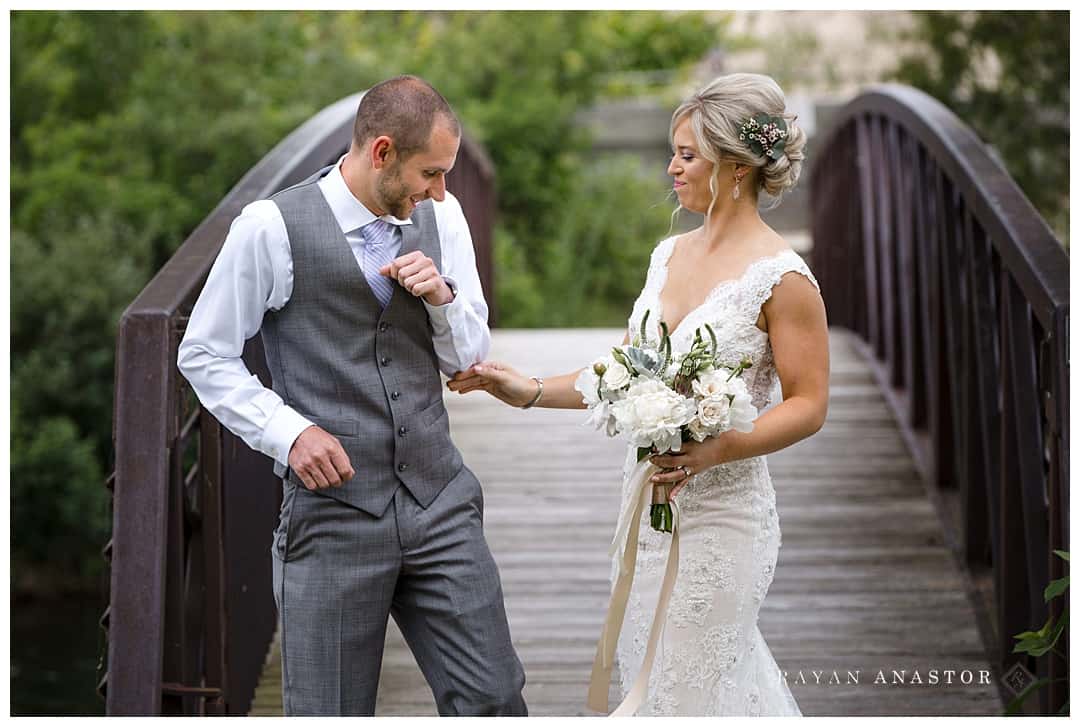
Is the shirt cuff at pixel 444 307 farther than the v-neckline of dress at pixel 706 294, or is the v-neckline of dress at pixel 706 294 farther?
the v-neckline of dress at pixel 706 294

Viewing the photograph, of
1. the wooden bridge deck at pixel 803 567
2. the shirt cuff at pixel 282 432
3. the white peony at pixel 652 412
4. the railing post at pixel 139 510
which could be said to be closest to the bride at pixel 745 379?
the white peony at pixel 652 412

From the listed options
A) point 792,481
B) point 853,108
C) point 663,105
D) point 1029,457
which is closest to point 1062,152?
point 663,105

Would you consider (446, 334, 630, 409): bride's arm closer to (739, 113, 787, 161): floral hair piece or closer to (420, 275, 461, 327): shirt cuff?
(420, 275, 461, 327): shirt cuff

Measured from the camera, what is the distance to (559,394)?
8.82 feet

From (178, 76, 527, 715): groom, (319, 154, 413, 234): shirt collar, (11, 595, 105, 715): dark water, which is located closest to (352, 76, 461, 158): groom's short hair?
(178, 76, 527, 715): groom

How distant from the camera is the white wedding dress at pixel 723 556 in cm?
253

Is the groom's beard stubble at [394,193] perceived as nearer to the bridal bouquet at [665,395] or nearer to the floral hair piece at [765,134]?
the bridal bouquet at [665,395]

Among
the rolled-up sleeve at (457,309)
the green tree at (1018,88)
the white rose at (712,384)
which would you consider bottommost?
the white rose at (712,384)

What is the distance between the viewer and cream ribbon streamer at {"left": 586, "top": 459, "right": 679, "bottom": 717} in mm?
2557

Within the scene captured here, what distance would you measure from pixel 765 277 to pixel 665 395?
1.11 feet

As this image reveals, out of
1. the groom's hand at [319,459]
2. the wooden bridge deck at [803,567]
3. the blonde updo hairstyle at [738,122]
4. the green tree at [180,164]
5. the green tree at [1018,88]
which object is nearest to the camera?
the groom's hand at [319,459]

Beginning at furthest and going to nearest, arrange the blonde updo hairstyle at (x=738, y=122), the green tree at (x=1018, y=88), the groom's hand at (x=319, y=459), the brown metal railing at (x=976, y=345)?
the green tree at (x=1018, y=88)
the brown metal railing at (x=976, y=345)
the blonde updo hairstyle at (x=738, y=122)
the groom's hand at (x=319, y=459)

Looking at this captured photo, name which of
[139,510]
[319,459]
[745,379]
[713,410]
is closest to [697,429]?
[713,410]

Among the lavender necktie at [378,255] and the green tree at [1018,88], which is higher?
the green tree at [1018,88]
